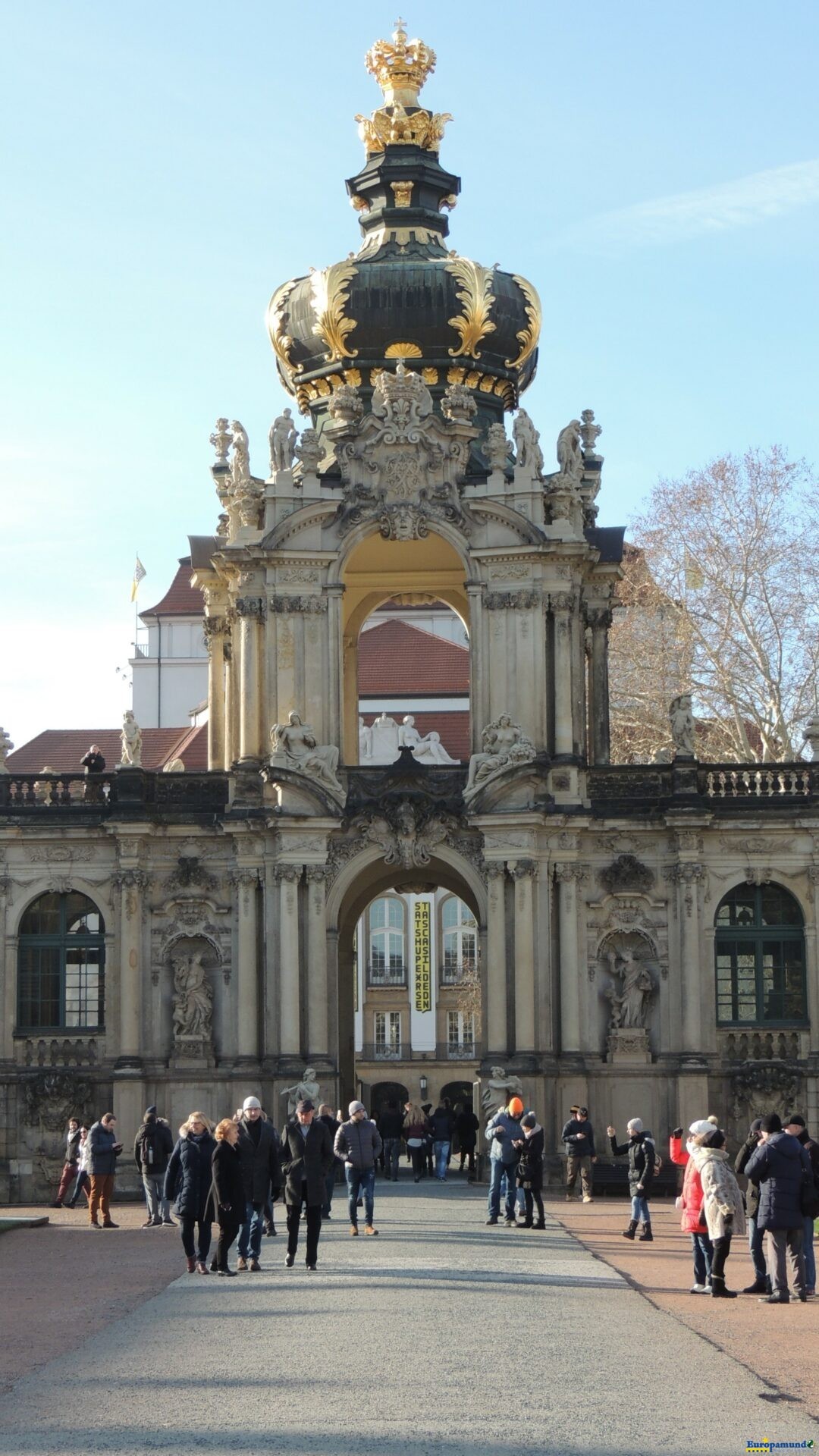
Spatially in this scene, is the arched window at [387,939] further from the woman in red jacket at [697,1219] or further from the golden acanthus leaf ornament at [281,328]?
the woman in red jacket at [697,1219]

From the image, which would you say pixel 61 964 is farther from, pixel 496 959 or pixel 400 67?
pixel 400 67

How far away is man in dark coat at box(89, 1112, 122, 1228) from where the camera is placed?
1315 inches

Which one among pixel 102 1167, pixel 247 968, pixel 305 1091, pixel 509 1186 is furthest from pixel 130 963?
pixel 509 1186

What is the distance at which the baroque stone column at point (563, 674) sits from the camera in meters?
43.1

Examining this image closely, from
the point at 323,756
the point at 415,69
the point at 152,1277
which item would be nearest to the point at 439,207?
the point at 415,69

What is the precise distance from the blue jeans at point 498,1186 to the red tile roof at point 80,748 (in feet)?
173

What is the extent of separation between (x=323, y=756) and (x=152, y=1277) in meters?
18.8

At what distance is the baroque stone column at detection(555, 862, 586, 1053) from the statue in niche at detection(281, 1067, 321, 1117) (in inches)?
183

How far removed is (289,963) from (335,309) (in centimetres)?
1344

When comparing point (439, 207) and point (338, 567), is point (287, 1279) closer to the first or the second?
point (338, 567)

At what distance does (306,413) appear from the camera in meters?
48.9

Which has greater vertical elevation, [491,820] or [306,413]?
[306,413]

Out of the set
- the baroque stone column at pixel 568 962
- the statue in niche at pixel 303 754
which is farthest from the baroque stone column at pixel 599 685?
the statue in niche at pixel 303 754

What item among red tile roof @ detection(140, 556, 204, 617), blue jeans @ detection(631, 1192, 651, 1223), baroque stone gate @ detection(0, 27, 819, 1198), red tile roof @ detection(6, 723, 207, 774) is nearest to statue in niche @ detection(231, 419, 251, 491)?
baroque stone gate @ detection(0, 27, 819, 1198)
